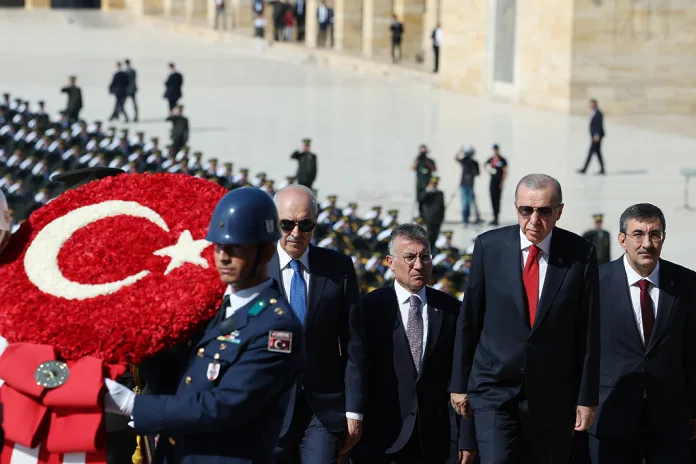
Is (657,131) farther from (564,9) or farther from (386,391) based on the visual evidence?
(386,391)

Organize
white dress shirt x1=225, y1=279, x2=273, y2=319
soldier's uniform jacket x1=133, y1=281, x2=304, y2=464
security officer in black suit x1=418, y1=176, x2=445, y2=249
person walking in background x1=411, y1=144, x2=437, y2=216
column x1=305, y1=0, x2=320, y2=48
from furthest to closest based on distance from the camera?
column x1=305, y1=0, x2=320, y2=48 < person walking in background x1=411, y1=144, x2=437, y2=216 < security officer in black suit x1=418, y1=176, x2=445, y2=249 < white dress shirt x1=225, y1=279, x2=273, y2=319 < soldier's uniform jacket x1=133, y1=281, x2=304, y2=464

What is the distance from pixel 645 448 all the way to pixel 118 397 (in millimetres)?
2429

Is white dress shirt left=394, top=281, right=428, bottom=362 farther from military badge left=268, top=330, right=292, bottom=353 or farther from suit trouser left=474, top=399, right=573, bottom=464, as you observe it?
military badge left=268, top=330, right=292, bottom=353

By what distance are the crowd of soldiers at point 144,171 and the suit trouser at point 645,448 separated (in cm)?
528

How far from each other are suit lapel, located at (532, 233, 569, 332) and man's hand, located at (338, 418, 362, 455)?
28.0 inches

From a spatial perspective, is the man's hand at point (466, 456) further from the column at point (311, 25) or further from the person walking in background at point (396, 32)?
the column at point (311, 25)

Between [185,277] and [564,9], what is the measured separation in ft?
78.8

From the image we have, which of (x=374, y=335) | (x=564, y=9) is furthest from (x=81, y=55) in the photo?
(x=374, y=335)

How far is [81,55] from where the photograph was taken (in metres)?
39.8

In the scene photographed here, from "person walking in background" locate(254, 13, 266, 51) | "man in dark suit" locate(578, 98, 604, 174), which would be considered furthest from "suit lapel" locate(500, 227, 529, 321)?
"person walking in background" locate(254, 13, 266, 51)

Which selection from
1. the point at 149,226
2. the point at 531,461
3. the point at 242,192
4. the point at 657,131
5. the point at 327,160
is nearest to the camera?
the point at 242,192

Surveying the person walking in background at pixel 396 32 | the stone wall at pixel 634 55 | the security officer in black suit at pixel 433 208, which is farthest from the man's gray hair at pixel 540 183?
the person walking in background at pixel 396 32

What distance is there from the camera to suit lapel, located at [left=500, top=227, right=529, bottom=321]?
471cm

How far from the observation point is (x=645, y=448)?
5.08 meters
